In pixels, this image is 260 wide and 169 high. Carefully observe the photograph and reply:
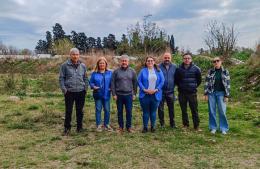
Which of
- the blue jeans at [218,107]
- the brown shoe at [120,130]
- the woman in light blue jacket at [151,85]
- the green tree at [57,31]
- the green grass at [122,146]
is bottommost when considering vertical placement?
the green grass at [122,146]

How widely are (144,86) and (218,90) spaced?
1.69 m

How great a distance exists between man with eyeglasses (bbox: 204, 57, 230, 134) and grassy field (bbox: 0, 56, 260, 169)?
286 millimetres

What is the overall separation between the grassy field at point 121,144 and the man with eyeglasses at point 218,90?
0.29 m

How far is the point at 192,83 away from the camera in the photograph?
8742 mm

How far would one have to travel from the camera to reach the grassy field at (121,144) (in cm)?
646

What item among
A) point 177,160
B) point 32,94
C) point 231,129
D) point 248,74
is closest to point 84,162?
point 177,160

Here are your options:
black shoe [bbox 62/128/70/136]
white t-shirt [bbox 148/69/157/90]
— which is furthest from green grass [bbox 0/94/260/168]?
white t-shirt [bbox 148/69/157/90]

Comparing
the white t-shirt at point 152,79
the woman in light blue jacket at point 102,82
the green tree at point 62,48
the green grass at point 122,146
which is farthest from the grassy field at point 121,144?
the green tree at point 62,48

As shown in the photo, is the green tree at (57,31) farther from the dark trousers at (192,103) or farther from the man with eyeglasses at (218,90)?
the man with eyeglasses at (218,90)

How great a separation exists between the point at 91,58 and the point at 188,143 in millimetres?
20620

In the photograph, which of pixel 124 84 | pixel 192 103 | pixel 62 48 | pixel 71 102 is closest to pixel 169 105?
pixel 192 103

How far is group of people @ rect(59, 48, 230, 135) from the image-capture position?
8.49 meters

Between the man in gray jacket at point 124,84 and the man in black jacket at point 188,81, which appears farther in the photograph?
the man in black jacket at point 188,81

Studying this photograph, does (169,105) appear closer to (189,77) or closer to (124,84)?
(189,77)
